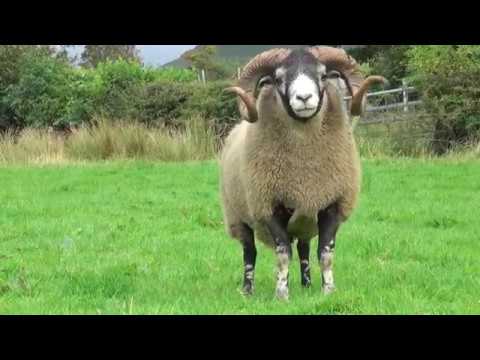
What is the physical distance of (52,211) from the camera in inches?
524

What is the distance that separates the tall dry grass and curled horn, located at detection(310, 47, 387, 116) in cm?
1551

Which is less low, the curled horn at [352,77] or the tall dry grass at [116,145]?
the curled horn at [352,77]

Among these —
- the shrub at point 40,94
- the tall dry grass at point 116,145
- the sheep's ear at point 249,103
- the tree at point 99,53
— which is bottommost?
the tall dry grass at point 116,145

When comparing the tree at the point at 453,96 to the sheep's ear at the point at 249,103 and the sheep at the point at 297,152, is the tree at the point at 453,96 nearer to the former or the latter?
the sheep at the point at 297,152

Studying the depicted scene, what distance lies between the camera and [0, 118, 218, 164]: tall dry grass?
75.3 ft

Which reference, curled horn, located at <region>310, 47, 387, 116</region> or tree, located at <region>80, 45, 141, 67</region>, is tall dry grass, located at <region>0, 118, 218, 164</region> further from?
tree, located at <region>80, 45, 141, 67</region>

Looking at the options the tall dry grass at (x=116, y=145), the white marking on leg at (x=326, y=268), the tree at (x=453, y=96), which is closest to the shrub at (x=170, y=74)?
the tall dry grass at (x=116, y=145)

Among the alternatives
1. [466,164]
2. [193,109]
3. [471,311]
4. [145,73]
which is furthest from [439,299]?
[145,73]

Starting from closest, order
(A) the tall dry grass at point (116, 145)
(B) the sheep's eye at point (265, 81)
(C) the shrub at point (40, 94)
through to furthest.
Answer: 1. (B) the sheep's eye at point (265, 81)
2. (A) the tall dry grass at point (116, 145)
3. (C) the shrub at point (40, 94)

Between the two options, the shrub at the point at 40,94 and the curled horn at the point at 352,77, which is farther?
the shrub at the point at 40,94

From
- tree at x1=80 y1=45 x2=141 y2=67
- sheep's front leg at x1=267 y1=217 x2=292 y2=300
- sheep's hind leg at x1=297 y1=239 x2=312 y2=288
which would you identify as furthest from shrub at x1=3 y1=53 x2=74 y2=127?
tree at x1=80 y1=45 x2=141 y2=67

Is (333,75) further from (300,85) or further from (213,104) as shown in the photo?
(213,104)

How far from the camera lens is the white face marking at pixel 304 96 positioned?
6.23m

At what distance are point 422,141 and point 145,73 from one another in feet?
45.4
